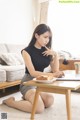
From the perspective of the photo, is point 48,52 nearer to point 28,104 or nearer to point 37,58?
point 37,58

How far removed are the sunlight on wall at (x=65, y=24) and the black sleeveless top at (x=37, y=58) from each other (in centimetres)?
275

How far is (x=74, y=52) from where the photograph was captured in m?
4.92

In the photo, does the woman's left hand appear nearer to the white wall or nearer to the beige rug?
the beige rug

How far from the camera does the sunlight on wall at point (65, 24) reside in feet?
16.0

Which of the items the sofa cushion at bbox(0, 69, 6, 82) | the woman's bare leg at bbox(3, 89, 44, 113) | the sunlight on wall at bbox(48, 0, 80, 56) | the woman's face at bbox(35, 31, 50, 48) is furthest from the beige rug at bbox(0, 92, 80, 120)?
the sunlight on wall at bbox(48, 0, 80, 56)

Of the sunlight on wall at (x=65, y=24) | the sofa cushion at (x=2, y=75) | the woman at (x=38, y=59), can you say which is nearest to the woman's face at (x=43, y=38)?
the woman at (x=38, y=59)

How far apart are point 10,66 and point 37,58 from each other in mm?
1046

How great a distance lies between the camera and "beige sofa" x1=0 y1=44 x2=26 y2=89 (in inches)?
113

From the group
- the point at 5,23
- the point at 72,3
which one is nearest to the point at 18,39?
the point at 5,23

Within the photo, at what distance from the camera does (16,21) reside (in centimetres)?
439

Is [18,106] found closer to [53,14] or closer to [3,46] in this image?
[3,46]

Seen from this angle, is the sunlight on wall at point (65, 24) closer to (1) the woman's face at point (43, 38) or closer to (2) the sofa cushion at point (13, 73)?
(2) the sofa cushion at point (13, 73)

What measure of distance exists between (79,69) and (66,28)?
2964 millimetres

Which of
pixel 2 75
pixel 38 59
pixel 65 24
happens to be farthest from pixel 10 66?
pixel 65 24
